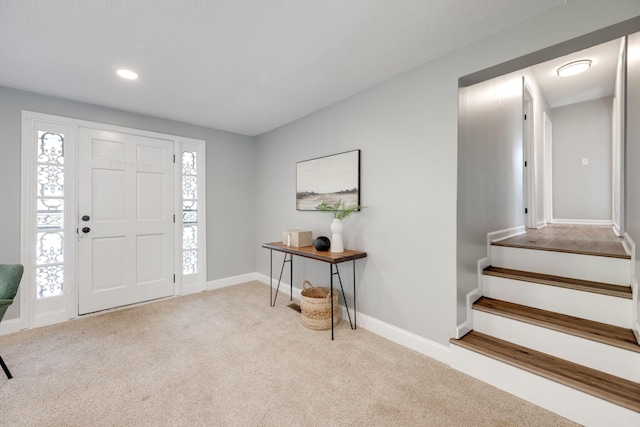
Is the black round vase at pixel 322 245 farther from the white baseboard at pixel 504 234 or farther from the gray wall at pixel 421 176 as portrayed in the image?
the white baseboard at pixel 504 234

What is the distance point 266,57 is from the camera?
2.06 meters

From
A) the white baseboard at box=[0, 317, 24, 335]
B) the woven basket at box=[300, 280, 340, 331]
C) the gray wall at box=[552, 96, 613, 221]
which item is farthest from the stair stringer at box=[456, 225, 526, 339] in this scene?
the white baseboard at box=[0, 317, 24, 335]

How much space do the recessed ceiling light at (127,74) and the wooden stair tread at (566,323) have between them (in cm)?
349

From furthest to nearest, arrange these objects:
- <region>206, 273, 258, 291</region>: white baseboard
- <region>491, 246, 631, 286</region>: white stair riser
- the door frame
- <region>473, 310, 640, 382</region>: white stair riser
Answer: <region>206, 273, 258, 291</region>: white baseboard
the door frame
<region>491, 246, 631, 286</region>: white stair riser
<region>473, 310, 640, 382</region>: white stair riser

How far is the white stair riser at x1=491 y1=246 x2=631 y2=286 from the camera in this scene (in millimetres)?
1922

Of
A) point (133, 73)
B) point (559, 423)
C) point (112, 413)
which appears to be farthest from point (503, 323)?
point (133, 73)

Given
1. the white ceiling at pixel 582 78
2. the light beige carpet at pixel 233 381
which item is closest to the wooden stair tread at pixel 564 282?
the light beige carpet at pixel 233 381

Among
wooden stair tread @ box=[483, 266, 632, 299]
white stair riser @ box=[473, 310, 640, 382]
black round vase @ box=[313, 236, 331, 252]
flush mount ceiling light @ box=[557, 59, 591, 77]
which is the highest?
flush mount ceiling light @ box=[557, 59, 591, 77]

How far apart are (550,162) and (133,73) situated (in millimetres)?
6613

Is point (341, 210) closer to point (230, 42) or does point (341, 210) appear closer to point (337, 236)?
point (337, 236)

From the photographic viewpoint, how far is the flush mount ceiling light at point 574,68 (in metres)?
3.02

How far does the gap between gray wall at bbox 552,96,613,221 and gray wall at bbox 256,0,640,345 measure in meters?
3.37

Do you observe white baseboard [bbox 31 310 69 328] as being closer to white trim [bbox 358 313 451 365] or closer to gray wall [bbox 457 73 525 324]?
white trim [bbox 358 313 451 365]

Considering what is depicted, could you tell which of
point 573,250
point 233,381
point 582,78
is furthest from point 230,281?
point 582,78
